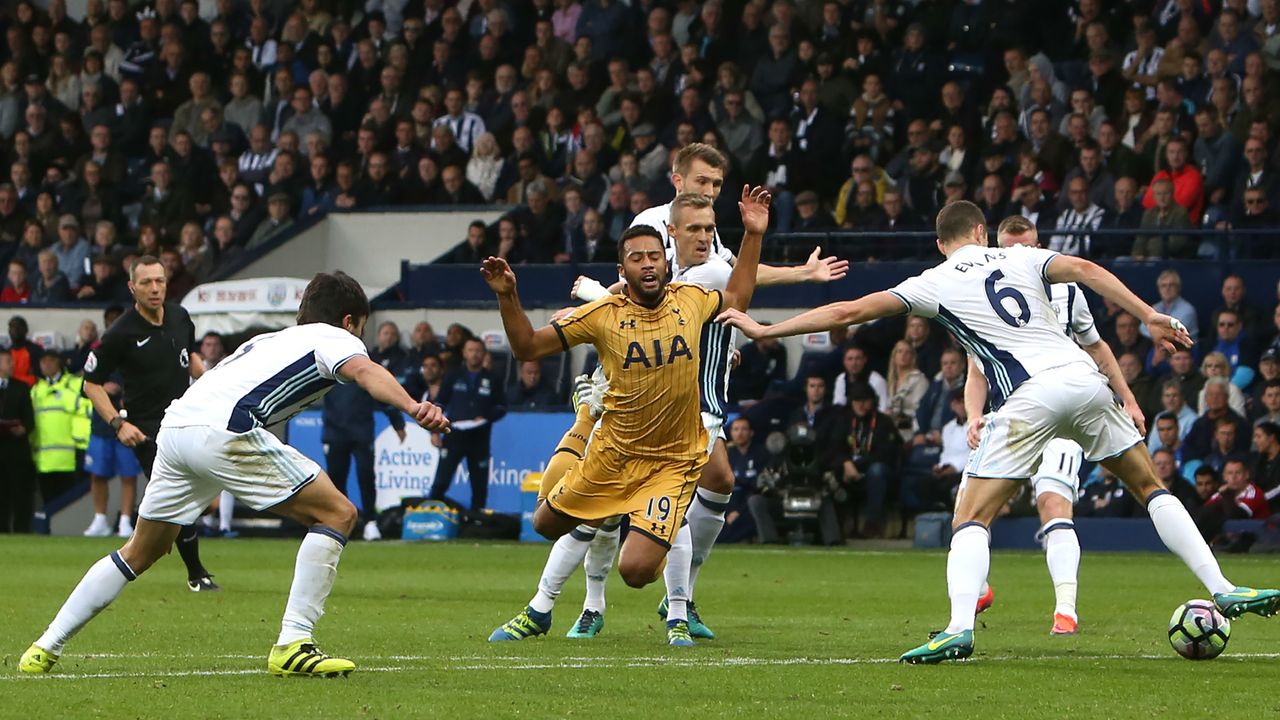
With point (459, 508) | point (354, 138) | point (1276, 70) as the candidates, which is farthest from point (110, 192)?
point (1276, 70)

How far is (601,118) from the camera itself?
2592 cm

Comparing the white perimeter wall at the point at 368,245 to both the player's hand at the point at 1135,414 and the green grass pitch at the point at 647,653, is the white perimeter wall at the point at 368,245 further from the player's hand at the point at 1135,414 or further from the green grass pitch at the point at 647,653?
the player's hand at the point at 1135,414

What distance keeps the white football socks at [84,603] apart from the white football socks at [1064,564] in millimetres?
5009

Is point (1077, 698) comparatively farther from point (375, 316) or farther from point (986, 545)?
point (375, 316)

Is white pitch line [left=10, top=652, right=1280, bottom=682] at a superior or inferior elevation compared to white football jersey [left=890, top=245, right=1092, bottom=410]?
inferior

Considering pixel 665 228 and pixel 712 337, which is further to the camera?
pixel 665 228

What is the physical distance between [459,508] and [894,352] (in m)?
4.94

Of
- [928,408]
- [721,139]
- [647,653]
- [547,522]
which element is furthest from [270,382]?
[721,139]

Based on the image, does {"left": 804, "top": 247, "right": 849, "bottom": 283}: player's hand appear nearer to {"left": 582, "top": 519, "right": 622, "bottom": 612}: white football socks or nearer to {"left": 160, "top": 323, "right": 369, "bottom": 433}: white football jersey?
{"left": 582, "top": 519, "right": 622, "bottom": 612}: white football socks

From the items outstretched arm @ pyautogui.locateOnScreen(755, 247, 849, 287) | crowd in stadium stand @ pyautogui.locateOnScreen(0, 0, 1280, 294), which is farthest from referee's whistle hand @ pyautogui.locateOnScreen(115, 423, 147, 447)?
crowd in stadium stand @ pyautogui.locateOnScreen(0, 0, 1280, 294)

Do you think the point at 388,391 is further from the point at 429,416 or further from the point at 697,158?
the point at 697,158

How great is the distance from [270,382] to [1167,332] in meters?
3.98

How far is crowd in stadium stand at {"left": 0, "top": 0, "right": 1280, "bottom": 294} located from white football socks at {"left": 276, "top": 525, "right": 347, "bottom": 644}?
45.6 feet

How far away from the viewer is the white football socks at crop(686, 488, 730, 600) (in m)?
11.3
